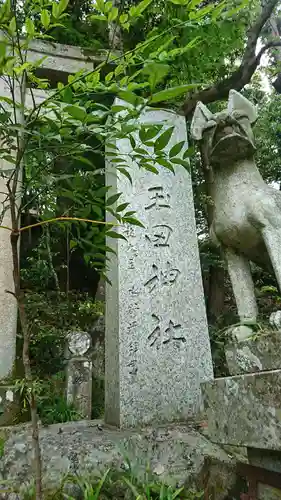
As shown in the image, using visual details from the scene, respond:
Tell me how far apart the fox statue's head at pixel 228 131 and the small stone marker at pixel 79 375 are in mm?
3101

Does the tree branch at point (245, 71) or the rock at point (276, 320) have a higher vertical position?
the tree branch at point (245, 71)

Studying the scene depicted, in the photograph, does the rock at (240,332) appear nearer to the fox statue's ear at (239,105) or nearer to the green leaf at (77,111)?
the green leaf at (77,111)

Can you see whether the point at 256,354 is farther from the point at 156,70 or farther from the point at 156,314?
the point at 156,314

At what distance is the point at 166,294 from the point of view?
9.99ft

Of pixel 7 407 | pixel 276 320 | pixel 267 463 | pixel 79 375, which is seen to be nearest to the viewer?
pixel 267 463

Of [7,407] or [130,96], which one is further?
[7,407]

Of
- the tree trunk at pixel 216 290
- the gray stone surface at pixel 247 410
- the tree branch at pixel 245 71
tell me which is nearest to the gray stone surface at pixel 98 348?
the tree trunk at pixel 216 290

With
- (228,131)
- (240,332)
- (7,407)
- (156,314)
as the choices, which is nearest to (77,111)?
(240,332)

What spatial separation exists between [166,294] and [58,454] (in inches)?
56.1

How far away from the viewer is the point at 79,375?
4.32m

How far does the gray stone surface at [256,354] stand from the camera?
3.87 ft

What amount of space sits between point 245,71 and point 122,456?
5087 mm

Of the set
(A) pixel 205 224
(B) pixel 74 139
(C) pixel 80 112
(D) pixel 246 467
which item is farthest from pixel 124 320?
(A) pixel 205 224

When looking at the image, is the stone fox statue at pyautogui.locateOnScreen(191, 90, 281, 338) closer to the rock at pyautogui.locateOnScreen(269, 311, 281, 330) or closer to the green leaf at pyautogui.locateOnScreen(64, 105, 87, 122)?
the rock at pyautogui.locateOnScreen(269, 311, 281, 330)
